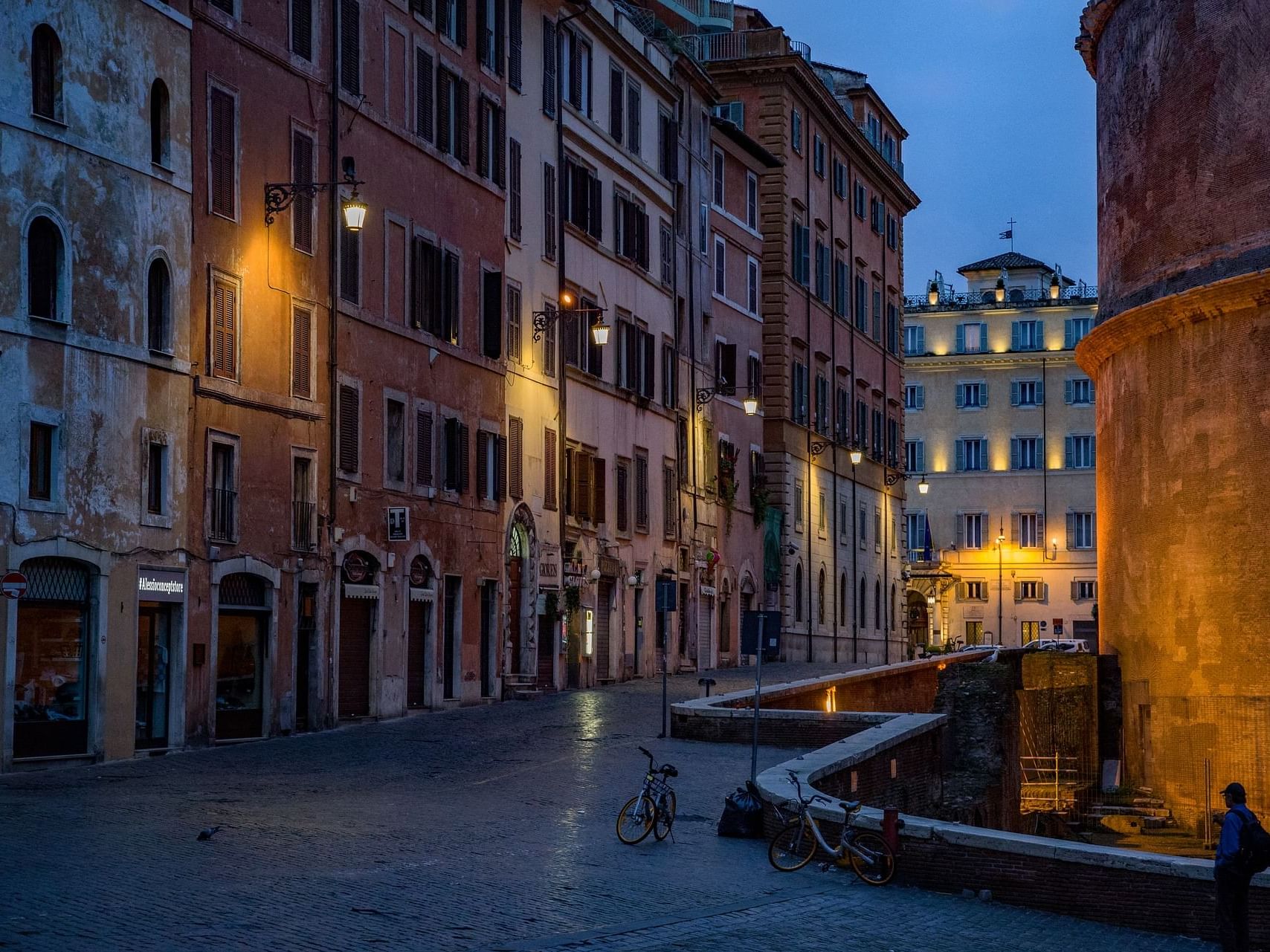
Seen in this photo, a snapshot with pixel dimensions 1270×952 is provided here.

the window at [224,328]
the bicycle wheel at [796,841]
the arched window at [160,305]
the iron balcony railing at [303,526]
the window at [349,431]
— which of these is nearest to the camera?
the bicycle wheel at [796,841]

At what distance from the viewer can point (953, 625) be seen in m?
102

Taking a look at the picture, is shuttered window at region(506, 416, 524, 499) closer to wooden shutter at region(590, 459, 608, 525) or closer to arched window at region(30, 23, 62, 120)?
wooden shutter at region(590, 459, 608, 525)

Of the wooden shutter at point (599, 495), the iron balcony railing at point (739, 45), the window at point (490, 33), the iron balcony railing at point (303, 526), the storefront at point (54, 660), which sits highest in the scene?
the iron balcony railing at point (739, 45)

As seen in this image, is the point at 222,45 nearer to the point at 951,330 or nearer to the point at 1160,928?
the point at 1160,928

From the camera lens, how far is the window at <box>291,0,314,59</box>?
3409cm

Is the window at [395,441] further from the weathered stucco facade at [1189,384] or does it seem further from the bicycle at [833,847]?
the bicycle at [833,847]

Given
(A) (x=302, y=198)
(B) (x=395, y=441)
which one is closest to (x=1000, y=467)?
(B) (x=395, y=441)

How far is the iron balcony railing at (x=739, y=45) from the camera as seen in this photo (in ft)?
210

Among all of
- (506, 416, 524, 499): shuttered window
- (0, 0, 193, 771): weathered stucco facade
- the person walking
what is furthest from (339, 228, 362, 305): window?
the person walking

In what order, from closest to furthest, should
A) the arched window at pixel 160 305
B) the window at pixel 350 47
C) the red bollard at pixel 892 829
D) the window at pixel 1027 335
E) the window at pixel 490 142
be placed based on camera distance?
the red bollard at pixel 892 829 → the arched window at pixel 160 305 → the window at pixel 350 47 → the window at pixel 490 142 → the window at pixel 1027 335

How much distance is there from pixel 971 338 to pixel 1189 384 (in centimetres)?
7276

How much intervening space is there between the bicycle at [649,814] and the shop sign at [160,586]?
37.3ft

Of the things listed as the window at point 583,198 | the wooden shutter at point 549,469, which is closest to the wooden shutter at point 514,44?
the window at point 583,198

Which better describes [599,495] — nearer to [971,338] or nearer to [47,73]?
[47,73]
